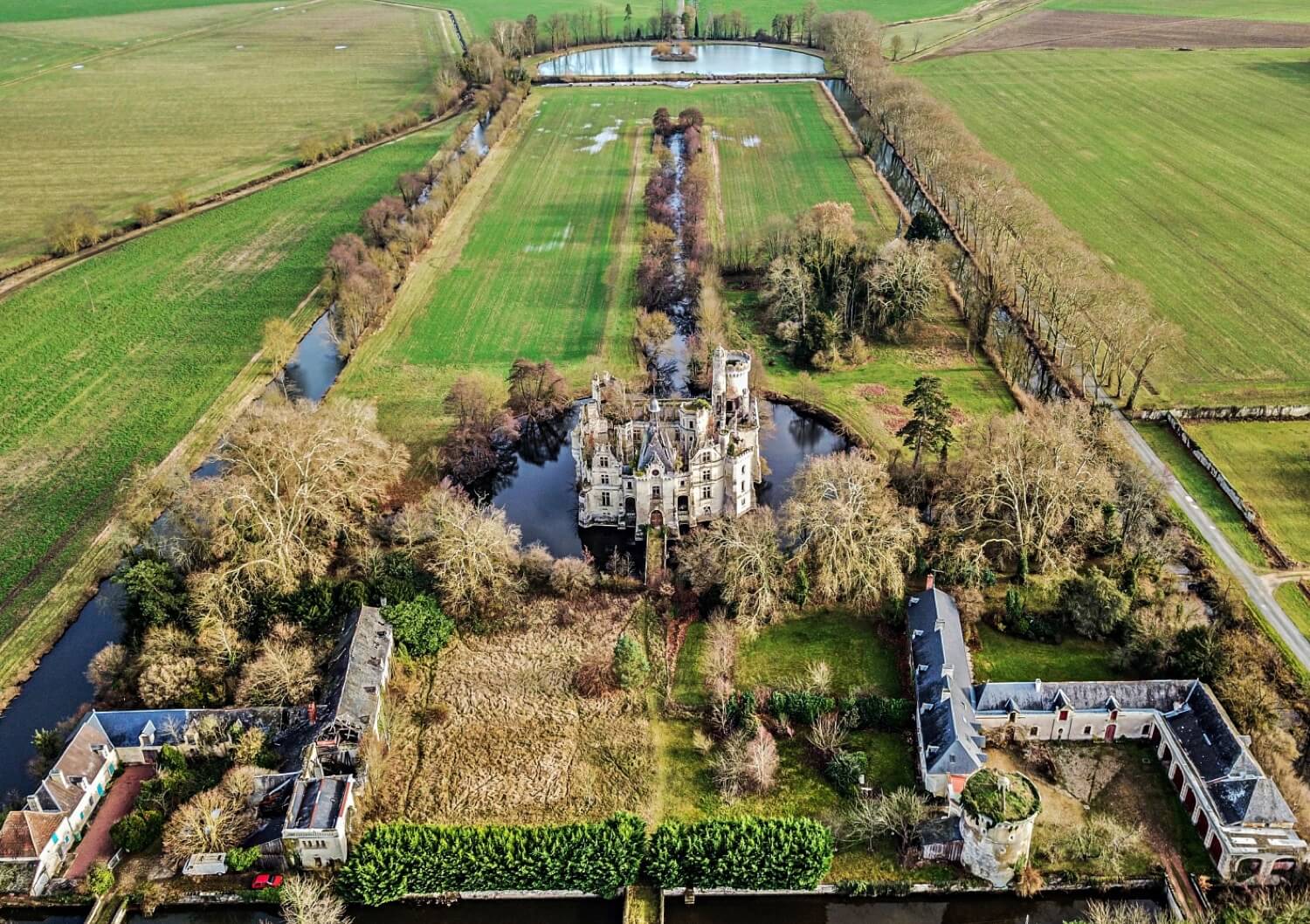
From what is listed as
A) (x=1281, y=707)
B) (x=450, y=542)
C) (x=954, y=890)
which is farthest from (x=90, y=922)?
(x=1281, y=707)

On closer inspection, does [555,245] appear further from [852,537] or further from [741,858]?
[741,858]

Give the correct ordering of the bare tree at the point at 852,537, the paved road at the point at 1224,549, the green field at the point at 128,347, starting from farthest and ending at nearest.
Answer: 1. the green field at the point at 128,347
2. the bare tree at the point at 852,537
3. the paved road at the point at 1224,549

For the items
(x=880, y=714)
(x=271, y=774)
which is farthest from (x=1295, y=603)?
(x=271, y=774)

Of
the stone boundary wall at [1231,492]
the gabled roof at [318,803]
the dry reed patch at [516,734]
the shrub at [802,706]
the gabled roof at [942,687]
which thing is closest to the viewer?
the gabled roof at [318,803]

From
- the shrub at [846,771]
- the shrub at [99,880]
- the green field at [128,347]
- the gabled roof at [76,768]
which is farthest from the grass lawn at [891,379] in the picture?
the shrub at [99,880]

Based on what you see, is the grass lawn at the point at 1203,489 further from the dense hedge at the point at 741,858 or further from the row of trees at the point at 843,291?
the dense hedge at the point at 741,858

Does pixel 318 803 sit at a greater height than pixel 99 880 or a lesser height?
greater
